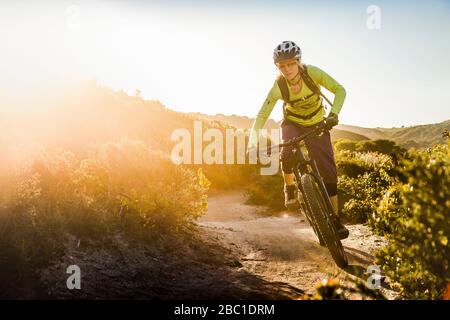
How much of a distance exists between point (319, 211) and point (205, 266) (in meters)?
2.01

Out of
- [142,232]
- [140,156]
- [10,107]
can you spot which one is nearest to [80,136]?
[10,107]

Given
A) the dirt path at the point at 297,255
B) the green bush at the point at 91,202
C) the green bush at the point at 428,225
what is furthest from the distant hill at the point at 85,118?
the green bush at the point at 428,225

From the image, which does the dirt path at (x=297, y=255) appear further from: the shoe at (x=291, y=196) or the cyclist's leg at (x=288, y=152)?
the cyclist's leg at (x=288, y=152)

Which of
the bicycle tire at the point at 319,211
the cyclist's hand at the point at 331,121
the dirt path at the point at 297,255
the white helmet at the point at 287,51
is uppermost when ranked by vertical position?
the white helmet at the point at 287,51

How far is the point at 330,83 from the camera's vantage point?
6.29 m

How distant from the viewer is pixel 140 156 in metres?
8.52

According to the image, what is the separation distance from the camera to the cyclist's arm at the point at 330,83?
609cm

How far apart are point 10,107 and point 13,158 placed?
10863mm

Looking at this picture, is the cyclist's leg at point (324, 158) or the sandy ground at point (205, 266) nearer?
the sandy ground at point (205, 266)

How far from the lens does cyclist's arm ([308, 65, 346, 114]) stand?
6086mm

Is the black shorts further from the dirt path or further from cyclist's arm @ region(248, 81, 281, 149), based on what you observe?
the dirt path

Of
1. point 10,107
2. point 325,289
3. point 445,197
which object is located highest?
point 10,107

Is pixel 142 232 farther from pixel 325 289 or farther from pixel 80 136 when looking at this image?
pixel 80 136

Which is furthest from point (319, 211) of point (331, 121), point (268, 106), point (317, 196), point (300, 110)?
point (268, 106)
